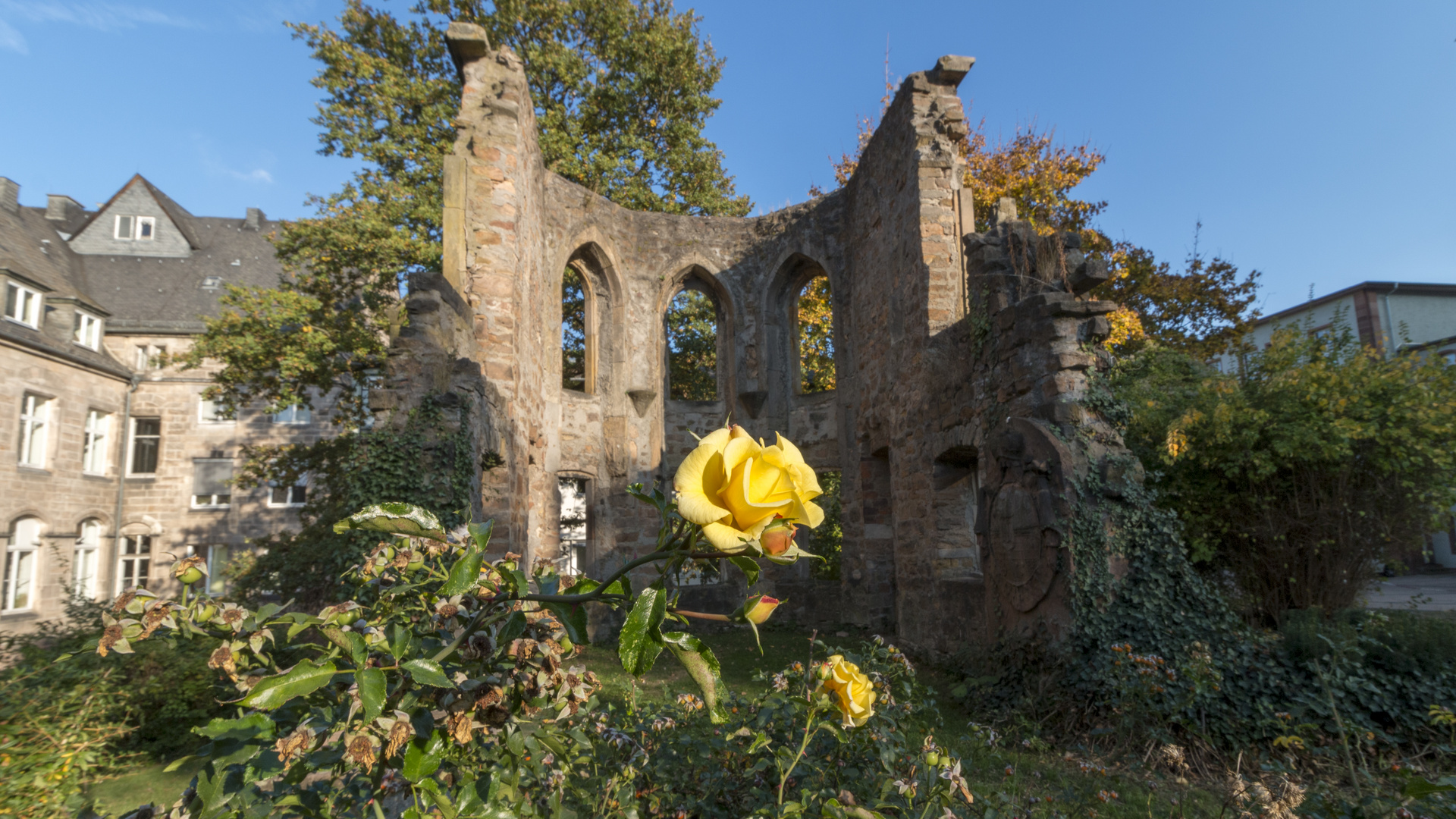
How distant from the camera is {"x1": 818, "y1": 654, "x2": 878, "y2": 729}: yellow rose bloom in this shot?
1481mm

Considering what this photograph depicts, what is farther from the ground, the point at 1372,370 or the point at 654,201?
the point at 654,201

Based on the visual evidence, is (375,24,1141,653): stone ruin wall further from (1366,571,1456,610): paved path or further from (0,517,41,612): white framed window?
(0,517,41,612): white framed window

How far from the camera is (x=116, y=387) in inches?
710

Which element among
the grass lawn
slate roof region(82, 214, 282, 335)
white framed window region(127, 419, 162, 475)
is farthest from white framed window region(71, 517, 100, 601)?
the grass lawn

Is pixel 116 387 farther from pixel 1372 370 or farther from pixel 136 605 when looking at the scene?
pixel 1372 370

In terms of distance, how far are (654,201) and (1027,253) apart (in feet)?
31.6

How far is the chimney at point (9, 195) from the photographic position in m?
19.0

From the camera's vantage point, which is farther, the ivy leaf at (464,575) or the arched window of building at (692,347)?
the arched window of building at (692,347)

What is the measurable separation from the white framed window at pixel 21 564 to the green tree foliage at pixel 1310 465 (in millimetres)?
19773

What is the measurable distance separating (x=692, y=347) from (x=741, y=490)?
16.3 meters

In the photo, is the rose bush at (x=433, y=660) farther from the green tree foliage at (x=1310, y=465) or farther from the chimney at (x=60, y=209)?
the chimney at (x=60, y=209)

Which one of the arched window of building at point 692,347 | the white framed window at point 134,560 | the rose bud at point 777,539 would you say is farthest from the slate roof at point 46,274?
the rose bud at point 777,539

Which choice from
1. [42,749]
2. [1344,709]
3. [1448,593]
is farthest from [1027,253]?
[1448,593]

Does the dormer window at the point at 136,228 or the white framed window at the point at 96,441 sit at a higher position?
the dormer window at the point at 136,228
